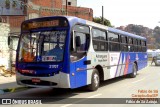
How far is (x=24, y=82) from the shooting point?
11172 millimetres

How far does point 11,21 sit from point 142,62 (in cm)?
1546

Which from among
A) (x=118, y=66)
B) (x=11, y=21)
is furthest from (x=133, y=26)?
(x=118, y=66)

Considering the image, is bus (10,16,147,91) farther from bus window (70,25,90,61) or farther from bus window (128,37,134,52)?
bus window (128,37,134,52)

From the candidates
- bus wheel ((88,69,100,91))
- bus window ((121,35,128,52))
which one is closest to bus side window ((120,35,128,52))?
bus window ((121,35,128,52))

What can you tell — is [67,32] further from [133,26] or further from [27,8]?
[133,26]

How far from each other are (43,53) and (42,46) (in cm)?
30

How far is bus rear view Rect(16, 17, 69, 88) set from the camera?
10.4 m

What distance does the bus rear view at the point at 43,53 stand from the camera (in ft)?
34.1

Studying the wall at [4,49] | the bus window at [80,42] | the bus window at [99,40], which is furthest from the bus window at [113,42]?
the wall at [4,49]

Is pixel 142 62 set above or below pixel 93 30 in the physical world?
below

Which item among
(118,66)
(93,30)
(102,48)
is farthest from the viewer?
(118,66)

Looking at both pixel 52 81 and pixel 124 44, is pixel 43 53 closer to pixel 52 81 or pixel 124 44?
pixel 52 81

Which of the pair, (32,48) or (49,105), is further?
(32,48)

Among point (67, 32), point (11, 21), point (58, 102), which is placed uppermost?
point (11, 21)
